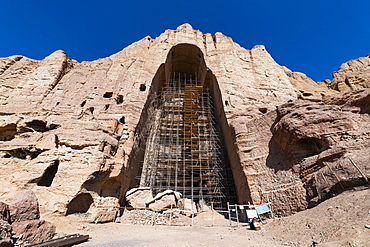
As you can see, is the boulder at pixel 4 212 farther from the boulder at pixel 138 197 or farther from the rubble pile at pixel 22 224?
the boulder at pixel 138 197

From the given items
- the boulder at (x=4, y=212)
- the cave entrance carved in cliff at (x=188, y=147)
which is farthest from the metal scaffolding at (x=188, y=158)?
the boulder at (x=4, y=212)

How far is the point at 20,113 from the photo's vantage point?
10250mm

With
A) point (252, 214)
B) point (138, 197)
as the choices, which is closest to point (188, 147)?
point (138, 197)

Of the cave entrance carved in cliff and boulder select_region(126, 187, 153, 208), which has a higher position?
the cave entrance carved in cliff

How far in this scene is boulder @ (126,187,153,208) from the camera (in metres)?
9.59

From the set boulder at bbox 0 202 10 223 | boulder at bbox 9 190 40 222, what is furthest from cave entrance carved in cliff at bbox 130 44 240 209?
boulder at bbox 0 202 10 223

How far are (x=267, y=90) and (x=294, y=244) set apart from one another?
11.9 m

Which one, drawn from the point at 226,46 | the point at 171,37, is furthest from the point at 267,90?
the point at 171,37

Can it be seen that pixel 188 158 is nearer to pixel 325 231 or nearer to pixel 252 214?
pixel 252 214

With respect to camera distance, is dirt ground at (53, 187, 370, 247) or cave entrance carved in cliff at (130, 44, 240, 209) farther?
cave entrance carved in cliff at (130, 44, 240, 209)

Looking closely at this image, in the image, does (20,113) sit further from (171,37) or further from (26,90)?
(171,37)

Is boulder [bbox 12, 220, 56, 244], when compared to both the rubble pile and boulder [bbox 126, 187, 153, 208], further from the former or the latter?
boulder [bbox 126, 187, 153, 208]

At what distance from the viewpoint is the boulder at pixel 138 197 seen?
959 centimetres

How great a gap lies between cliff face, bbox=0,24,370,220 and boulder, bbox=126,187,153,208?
16.8 inches
